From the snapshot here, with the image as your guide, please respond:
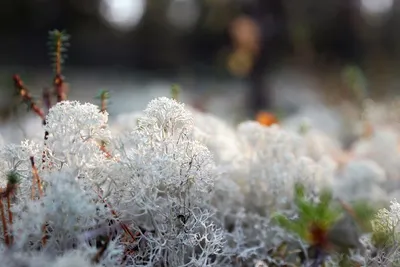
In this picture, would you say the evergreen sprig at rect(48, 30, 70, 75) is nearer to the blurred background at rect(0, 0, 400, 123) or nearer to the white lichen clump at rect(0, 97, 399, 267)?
the white lichen clump at rect(0, 97, 399, 267)

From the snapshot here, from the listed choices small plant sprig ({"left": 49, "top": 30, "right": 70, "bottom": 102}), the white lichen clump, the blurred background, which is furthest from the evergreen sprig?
the blurred background

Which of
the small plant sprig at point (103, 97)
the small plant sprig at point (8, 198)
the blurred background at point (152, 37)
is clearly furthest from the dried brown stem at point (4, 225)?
the blurred background at point (152, 37)

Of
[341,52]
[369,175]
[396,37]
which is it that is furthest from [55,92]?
[396,37]

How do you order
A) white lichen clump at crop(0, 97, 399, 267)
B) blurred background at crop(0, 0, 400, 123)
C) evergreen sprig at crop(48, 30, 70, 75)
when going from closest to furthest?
white lichen clump at crop(0, 97, 399, 267), evergreen sprig at crop(48, 30, 70, 75), blurred background at crop(0, 0, 400, 123)

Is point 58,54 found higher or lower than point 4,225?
higher

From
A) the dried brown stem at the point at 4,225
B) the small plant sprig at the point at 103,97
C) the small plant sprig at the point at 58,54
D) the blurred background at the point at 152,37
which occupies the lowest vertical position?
the dried brown stem at the point at 4,225

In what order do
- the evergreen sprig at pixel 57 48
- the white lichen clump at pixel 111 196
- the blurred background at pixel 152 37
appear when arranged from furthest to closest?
the blurred background at pixel 152 37 → the evergreen sprig at pixel 57 48 → the white lichen clump at pixel 111 196

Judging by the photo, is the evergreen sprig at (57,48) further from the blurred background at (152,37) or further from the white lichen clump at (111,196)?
the blurred background at (152,37)

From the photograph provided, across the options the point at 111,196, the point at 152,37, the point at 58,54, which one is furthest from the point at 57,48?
the point at 152,37

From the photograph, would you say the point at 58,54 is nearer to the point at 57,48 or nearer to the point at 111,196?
the point at 57,48
